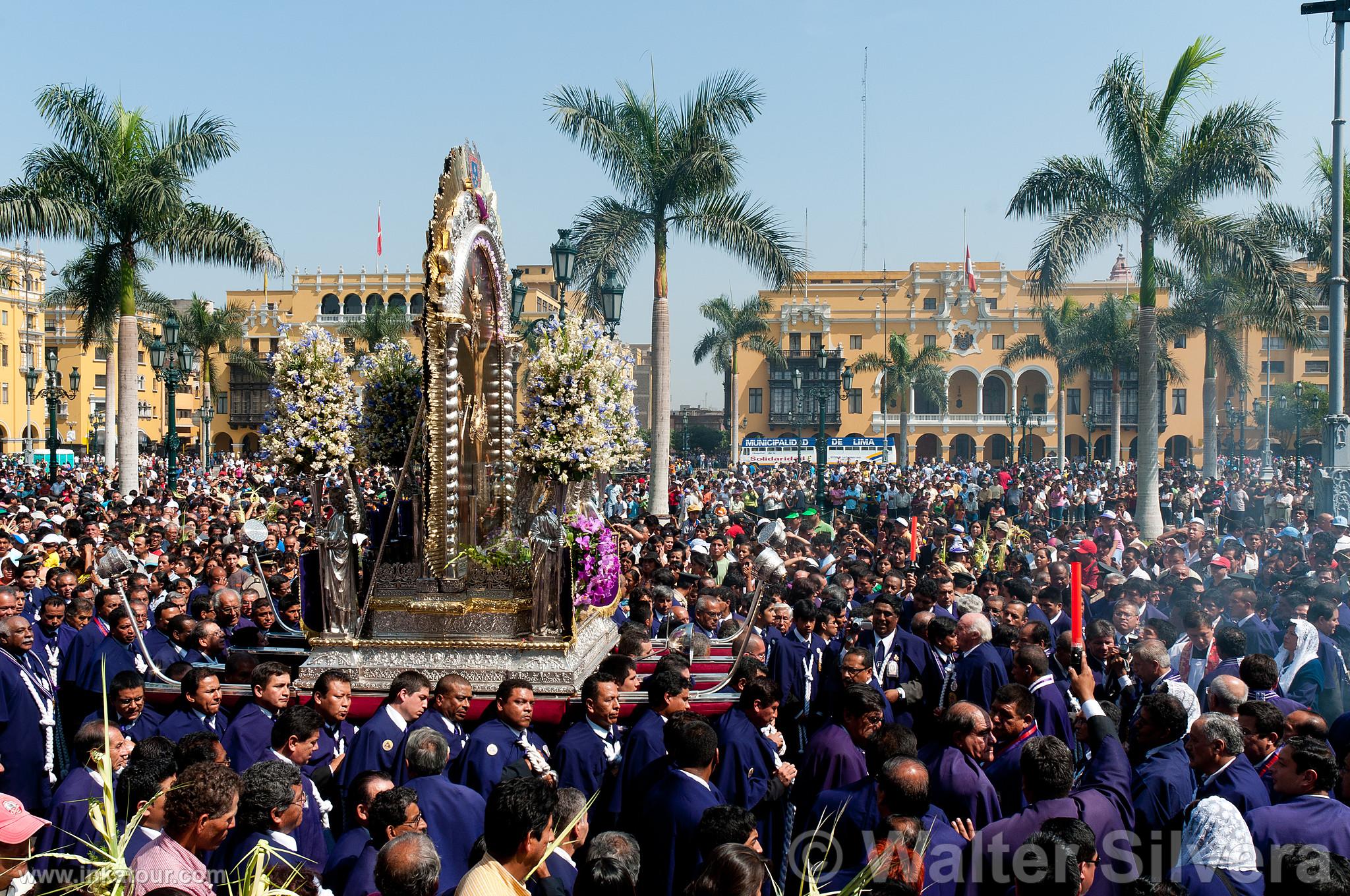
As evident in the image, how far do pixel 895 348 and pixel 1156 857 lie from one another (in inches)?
1843

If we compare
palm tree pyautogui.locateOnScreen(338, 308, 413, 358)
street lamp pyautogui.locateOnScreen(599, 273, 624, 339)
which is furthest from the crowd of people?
palm tree pyautogui.locateOnScreen(338, 308, 413, 358)

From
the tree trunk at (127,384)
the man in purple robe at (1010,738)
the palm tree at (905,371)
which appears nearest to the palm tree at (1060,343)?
the palm tree at (905,371)

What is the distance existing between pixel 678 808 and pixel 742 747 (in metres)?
1.03

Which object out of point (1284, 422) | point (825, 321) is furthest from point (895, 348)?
point (1284, 422)

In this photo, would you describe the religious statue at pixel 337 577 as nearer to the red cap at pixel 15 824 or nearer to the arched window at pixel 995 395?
the red cap at pixel 15 824

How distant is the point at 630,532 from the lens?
676 inches

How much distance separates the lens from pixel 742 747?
6.03 metres

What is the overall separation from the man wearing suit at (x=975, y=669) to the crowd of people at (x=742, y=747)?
22 mm

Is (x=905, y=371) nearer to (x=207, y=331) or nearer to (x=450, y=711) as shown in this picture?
(x=207, y=331)

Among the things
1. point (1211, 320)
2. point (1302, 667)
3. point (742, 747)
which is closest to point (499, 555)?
point (742, 747)

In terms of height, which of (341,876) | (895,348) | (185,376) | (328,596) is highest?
(895,348)

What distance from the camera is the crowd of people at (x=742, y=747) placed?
430 cm

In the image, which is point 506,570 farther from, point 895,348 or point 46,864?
point 895,348

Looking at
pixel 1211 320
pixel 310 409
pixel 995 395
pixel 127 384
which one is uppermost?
pixel 1211 320
